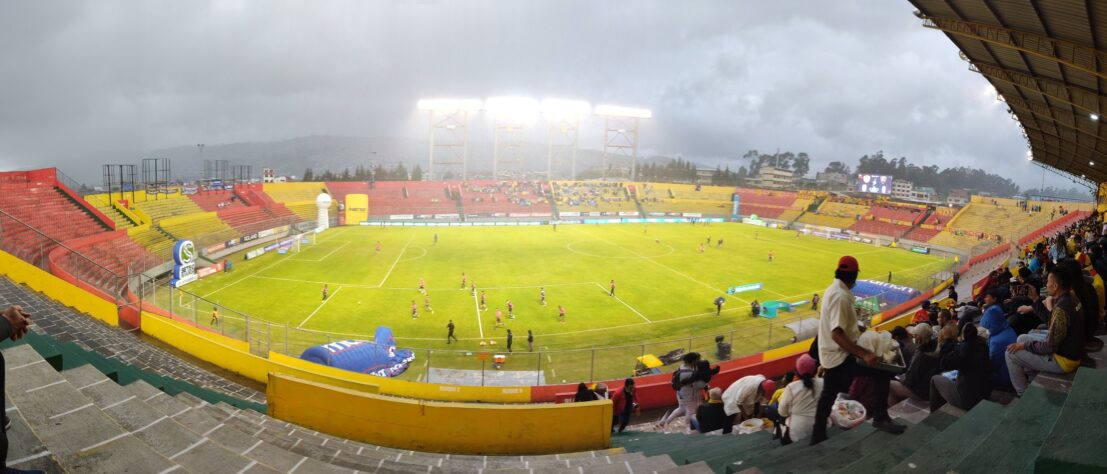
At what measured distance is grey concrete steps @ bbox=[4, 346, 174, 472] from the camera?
400 centimetres

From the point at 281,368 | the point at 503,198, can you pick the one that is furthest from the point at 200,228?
the point at 503,198

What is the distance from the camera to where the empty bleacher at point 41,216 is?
22089 millimetres

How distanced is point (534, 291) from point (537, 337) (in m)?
8.18

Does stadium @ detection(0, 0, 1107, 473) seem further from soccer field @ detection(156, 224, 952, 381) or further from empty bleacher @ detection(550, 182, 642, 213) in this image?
empty bleacher @ detection(550, 182, 642, 213)

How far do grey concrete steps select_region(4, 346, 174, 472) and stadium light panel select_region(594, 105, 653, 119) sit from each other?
305ft

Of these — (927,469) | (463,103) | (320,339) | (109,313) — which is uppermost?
(463,103)

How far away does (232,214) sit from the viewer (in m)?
46.8

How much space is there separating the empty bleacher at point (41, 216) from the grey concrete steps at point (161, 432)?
2176 cm

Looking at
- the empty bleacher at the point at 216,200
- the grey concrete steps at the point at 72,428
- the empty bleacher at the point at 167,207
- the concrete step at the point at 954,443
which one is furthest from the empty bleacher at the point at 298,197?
the concrete step at the point at 954,443

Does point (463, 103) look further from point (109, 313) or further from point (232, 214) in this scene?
point (109, 313)

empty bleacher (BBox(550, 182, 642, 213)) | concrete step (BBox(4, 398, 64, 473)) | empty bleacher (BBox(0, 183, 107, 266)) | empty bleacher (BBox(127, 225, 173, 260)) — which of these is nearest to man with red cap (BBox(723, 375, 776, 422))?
concrete step (BBox(4, 398, 64, 473))

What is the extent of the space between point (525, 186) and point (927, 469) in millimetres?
82400

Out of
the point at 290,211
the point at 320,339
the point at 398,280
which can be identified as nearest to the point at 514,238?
the point at 398,280

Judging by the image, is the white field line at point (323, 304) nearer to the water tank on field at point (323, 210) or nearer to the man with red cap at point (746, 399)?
the man with red cap at point (746, 399)
